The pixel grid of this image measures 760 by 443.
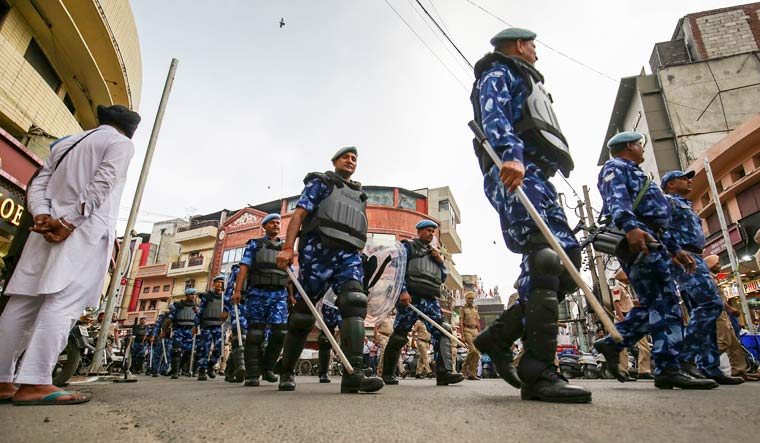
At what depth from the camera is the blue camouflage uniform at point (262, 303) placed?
5.23m

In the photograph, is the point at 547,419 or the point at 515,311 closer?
the point at 547,419

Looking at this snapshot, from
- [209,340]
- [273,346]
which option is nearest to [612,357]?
[273,346]

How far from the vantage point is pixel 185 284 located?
38.9 metres

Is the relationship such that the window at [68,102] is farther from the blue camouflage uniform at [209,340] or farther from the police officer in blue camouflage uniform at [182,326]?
the blue camouflage uniform at [209,340]

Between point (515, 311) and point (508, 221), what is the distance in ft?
1.93

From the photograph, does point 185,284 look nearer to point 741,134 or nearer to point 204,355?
point 204,355

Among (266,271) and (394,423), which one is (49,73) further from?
(394,423)

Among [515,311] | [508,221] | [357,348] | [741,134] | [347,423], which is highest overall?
[741,134]

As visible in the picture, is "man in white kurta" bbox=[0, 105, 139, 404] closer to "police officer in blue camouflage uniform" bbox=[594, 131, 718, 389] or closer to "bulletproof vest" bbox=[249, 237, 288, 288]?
"bulletproof vest" bbox=[249, 237, 288, 288]

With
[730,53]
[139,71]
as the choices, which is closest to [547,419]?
[139,71]

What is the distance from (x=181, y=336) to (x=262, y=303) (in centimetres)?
562

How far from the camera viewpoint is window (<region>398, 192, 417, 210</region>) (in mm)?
33812

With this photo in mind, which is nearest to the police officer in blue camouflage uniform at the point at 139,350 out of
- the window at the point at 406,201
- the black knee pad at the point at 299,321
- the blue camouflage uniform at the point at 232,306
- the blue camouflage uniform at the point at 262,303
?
the blue camouflage uniform at the point at 232,306

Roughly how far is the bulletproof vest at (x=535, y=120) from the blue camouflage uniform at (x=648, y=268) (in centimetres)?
89
